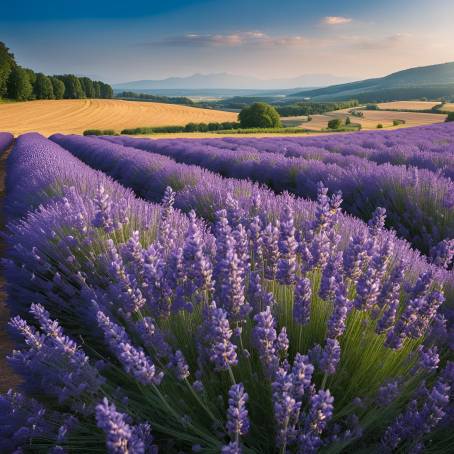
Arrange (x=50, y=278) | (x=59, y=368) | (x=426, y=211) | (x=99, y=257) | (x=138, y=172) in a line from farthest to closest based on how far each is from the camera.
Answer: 1. (x=138, y=172)
2. (x=426, y=211)
3. (x=50, y=278)
4. (x=99, y=257)
5. (x=59, y=368)

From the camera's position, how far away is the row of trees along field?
4725 cm

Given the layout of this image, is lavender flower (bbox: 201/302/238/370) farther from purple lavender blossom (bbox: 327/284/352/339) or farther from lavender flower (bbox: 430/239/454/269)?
lavender flower (bbox: 430/239/454/269)

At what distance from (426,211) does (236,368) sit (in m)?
2.64

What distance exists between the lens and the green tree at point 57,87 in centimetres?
6188

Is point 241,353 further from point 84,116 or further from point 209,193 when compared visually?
point 84,116

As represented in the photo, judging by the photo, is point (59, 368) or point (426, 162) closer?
point (59, 368)

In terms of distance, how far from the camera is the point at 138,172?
629 centimetres

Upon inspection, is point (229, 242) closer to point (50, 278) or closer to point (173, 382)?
point (173, 382)

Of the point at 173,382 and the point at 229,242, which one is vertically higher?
the point at 229,242

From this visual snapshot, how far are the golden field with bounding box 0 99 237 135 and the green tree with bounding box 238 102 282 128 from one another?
10.4 ft

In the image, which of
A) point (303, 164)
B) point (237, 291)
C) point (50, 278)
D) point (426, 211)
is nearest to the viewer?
point (237, 291)

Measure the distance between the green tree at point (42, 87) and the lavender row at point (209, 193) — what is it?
5853 centimetres

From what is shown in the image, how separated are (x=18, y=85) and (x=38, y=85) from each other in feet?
24.6

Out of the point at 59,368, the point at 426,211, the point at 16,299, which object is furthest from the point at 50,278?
the point at 426,211
